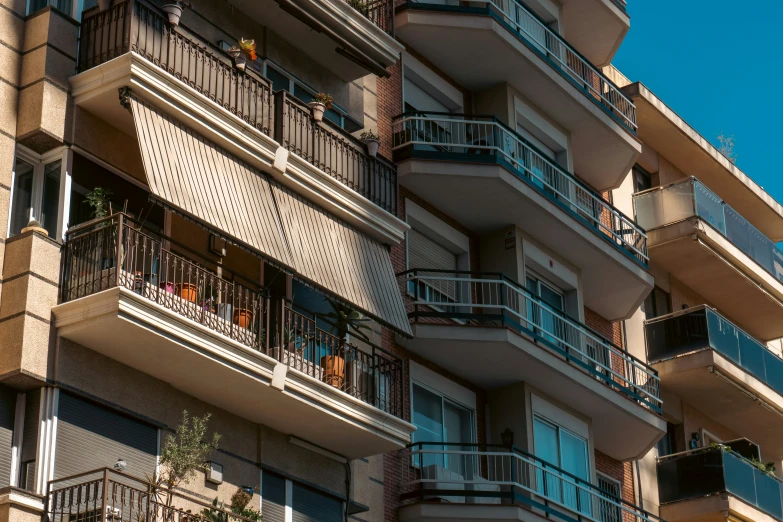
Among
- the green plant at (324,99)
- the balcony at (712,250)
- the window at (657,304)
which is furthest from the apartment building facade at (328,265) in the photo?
the window at (657,304)

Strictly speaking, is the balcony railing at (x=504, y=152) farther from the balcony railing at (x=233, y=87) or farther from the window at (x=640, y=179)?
the window at (x=640, y=179)

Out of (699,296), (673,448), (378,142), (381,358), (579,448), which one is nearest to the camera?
(381,358)

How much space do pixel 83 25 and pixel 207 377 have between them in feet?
16.3

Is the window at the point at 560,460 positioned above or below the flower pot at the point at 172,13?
below

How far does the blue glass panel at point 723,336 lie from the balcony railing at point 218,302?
10469 millimetres

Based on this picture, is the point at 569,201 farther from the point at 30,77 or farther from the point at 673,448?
the point at 30,77

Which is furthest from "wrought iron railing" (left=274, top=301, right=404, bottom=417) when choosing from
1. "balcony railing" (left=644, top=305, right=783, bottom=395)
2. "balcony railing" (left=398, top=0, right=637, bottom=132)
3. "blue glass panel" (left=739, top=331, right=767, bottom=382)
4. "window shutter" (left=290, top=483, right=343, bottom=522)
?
"blue glass panel" (left=739, top=331, right=767, bottom=382)

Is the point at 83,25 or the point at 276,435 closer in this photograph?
the point at 83,25

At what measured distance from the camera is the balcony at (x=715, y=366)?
3122cm

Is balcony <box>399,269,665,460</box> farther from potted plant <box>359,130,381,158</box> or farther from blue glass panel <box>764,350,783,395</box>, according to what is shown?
blue glass panel <box>764,350,783,395</box>

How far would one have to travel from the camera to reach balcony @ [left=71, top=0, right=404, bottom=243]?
19.0 metres

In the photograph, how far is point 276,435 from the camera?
20.8 m

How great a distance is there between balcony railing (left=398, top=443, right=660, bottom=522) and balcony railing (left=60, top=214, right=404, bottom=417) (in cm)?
139

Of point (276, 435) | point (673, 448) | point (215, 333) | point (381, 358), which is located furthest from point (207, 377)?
point (673, 448)
